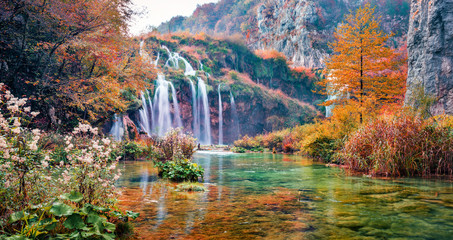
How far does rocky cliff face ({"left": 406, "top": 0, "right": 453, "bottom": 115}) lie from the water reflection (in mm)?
12309

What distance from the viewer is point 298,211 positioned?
14.1 feet

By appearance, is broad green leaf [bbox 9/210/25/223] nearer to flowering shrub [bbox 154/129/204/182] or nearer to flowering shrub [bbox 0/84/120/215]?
flowering shrub [bbox 0/84/120/215]

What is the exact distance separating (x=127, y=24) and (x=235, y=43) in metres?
36.0

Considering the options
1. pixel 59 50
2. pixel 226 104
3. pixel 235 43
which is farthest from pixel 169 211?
pixel 235 43

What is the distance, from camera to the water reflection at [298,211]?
334 centimetres

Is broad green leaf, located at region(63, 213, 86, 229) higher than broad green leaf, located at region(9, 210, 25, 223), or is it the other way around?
broad green leaf, located at region(9, 210, 25, 223)

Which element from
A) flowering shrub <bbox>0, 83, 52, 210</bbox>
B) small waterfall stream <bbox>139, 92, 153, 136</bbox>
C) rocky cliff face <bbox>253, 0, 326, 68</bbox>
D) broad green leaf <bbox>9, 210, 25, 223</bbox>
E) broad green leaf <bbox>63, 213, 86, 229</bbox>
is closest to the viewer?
broad green leaf <bbox>9, 210, 25, 223</bbox>

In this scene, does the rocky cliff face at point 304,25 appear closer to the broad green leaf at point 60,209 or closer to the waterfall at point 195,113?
the waterfall at point 195,113

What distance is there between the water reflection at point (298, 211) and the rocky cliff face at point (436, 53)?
12309mm

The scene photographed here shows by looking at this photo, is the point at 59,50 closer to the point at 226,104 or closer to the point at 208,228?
the point at 208,228

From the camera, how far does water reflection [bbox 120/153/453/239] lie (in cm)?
334

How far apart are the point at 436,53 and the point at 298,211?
58.6 feet

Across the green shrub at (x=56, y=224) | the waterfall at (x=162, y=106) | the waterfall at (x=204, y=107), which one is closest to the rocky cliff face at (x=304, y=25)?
the waterfall at (x=204, y=107)

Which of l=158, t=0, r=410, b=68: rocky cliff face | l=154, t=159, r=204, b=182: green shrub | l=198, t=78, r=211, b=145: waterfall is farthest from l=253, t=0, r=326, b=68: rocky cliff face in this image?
l=154, t=159, r=204, b=182: green shrub
